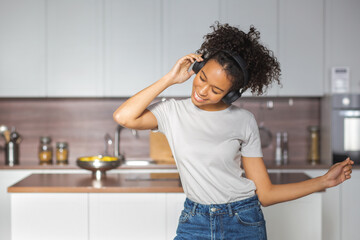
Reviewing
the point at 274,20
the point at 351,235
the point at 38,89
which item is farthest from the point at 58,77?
the point at 351,235

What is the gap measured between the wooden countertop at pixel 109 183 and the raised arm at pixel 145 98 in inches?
35.6

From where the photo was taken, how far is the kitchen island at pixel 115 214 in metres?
2.25

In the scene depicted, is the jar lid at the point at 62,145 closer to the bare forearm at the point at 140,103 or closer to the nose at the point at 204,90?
the bare forearm at the point at 140,103

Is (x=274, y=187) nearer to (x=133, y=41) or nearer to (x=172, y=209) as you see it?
(x=172, y=209)

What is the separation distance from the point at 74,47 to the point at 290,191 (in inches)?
104

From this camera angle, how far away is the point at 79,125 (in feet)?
12.8

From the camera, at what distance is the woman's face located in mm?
1216

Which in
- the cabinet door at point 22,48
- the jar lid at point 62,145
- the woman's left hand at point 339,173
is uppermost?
the cabinet door at point 22,48

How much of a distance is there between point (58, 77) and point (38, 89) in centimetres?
21

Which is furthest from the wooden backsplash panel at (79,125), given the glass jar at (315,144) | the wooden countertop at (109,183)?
the wooden countertop at (109,183)

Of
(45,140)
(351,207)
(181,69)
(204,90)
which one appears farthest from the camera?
(45,140)

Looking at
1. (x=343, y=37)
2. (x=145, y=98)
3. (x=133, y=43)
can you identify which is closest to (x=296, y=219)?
(x=145, y=98)

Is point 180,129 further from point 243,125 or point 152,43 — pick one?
→ point 152,43

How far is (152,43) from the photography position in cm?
344
